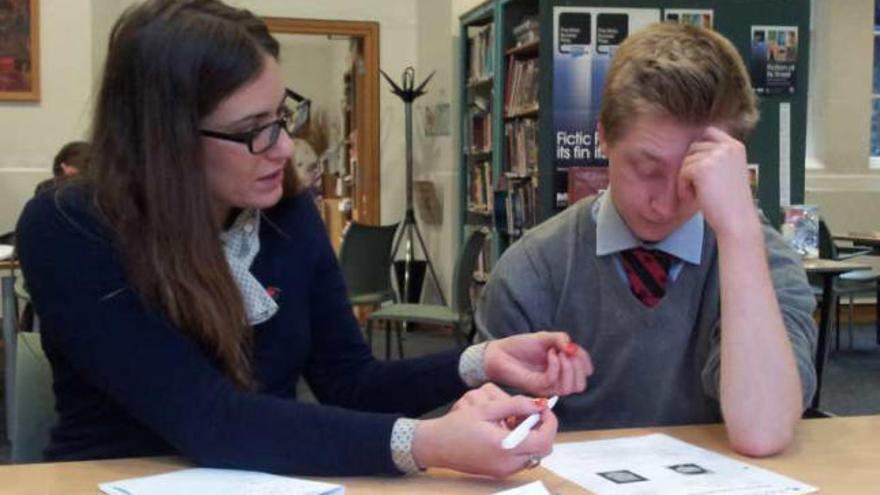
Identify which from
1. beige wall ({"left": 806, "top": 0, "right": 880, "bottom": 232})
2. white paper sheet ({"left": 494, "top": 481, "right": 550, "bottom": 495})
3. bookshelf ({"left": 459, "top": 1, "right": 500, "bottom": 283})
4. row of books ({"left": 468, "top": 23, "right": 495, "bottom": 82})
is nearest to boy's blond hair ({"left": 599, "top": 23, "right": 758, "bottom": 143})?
white paper sheet ({"left": 494, "top": 481, "right": 550, "bottom": 495})

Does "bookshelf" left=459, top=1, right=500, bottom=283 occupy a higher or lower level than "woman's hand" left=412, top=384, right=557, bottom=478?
higher

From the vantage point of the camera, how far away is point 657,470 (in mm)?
1190

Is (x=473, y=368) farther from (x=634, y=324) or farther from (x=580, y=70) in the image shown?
(x=580, y=70)

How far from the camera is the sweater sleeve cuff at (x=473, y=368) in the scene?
57.1 inches

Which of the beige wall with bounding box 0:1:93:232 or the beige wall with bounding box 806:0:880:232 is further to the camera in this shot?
the beige wall with bounding box 806:0:880:232

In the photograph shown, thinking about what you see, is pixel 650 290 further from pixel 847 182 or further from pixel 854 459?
pixel 847 182

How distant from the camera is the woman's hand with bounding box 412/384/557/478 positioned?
111 centimetres

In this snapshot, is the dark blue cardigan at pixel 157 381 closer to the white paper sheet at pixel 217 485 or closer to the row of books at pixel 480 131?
the white paper sheet at pixel 217 485

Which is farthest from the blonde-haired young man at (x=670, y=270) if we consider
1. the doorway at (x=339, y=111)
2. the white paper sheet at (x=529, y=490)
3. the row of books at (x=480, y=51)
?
the row of books at (x=480, y=51)

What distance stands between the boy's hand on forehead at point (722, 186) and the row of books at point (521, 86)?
3.77 metres

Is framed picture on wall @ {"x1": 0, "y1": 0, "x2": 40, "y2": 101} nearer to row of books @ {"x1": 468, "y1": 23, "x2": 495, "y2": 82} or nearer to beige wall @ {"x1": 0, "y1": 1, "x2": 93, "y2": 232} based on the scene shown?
beige wall @ {"x1": 0, "y1": 1, "x2": 93, "y2": 232}

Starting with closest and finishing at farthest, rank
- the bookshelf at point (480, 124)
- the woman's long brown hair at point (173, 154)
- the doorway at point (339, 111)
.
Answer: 1. the woman's long brown hair at point (173, 154)
2. the bookshelf at point (480, 124)
3. the doorway at point (339, 111)

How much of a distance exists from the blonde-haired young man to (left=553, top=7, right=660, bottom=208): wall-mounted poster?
328cm

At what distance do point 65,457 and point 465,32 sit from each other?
556 centimetres
